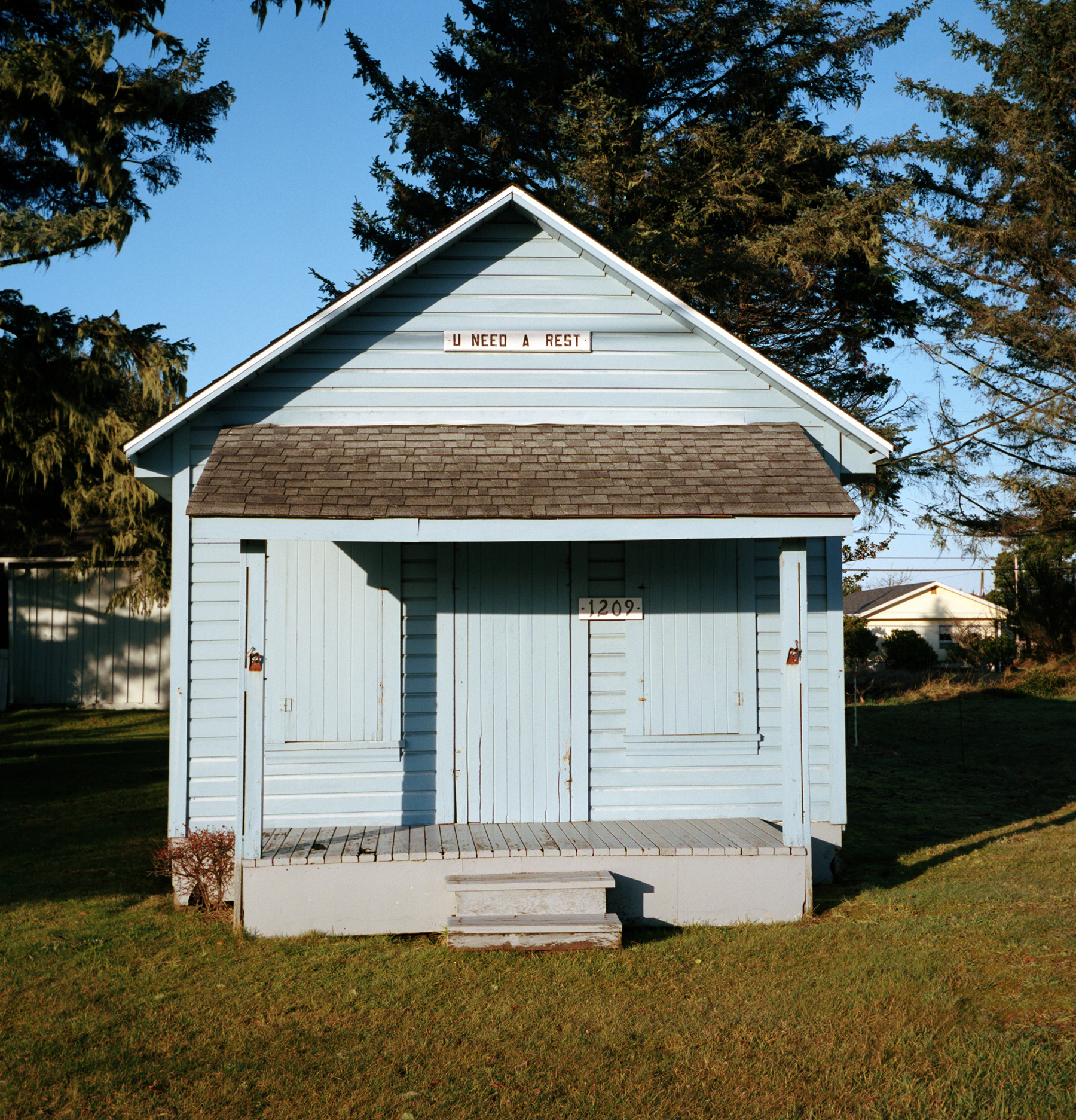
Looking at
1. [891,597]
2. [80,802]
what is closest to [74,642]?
[80,802]

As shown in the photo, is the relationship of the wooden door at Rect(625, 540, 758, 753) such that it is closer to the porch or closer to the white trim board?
the porch

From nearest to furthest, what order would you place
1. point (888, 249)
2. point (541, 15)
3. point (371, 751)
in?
point (371, 751) → point (541, 15) → point (888, 249)

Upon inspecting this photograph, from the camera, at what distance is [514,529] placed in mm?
7559

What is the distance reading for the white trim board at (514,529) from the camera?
7383mm

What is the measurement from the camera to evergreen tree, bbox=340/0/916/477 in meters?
19.4

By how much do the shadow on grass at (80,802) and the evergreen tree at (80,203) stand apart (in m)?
4.21

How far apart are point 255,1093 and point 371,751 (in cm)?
383

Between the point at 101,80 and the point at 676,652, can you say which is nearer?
the point at 676,652

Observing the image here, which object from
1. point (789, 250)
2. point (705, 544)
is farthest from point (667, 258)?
point (705, 544)

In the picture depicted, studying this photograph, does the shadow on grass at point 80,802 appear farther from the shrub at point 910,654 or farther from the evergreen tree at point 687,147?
the shrub at point 910,654

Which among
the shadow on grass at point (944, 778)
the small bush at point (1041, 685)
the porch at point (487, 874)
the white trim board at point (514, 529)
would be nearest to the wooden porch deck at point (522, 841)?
the porch at point (487, 874)

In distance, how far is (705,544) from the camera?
9.09m

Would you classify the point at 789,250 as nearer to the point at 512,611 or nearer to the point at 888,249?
→ the point at 888,249

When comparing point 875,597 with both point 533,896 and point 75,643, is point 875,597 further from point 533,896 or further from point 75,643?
point 533,896
